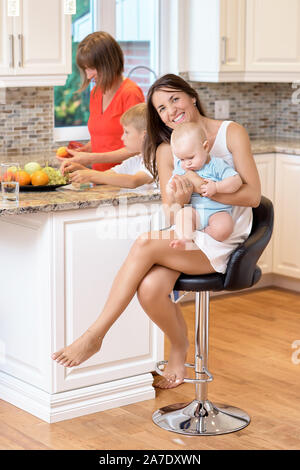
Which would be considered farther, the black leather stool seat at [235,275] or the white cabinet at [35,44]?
the white cabinet at [35,44]

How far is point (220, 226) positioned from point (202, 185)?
0.17 m

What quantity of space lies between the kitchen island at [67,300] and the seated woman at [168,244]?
0.98ft

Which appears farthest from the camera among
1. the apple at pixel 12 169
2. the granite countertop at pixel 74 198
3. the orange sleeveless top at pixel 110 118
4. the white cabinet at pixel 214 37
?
the white cabinet at pixel 214 37

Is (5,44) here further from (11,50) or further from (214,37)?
(214,37)

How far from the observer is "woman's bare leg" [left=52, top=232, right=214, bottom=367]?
113 inches

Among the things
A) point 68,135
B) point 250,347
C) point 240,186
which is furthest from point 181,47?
point 240,186

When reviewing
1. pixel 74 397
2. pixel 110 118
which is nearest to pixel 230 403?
pixel 74 397

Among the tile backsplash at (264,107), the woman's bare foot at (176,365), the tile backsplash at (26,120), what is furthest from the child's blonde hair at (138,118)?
the tile backsplash at (264,107)

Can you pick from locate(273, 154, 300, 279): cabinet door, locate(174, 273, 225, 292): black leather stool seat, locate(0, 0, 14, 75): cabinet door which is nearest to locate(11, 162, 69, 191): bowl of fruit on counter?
locate(174, 273, 225, 292): black leather stool seat

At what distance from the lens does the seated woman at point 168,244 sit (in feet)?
9.39

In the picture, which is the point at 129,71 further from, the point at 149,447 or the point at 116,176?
the point at 149,447

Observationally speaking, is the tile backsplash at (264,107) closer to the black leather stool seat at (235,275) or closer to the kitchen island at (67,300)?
the kitchen island at (67,300)

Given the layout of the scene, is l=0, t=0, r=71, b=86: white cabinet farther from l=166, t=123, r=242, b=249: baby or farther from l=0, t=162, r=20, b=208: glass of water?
l=166, t=123, r=242, b=249: baby
